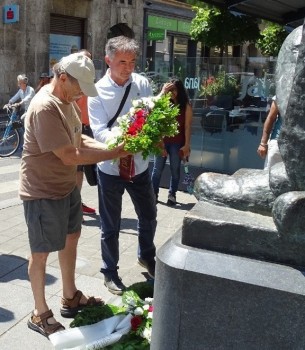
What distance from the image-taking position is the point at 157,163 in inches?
272

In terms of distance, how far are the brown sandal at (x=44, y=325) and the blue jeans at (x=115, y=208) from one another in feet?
2.41

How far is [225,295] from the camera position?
7.45 feet

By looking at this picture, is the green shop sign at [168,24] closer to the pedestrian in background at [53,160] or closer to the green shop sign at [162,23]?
the green shop sign at [162,23]

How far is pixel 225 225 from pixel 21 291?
214cm

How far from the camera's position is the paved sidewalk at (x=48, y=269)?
340cm

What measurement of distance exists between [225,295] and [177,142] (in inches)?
183

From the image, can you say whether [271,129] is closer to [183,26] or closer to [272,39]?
[272,39]

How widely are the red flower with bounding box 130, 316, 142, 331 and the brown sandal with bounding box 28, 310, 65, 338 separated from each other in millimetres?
460

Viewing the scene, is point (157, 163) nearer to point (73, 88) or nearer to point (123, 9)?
point (73, 88)

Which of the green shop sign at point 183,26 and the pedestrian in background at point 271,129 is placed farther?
the green shop sign at point 183,26

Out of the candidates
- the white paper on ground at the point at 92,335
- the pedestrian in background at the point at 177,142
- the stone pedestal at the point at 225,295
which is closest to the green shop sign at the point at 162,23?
the pedestrian in background at the point at 177,142

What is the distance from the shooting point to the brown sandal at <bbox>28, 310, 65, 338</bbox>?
10.9 feet

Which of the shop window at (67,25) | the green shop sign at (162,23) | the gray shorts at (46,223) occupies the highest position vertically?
the green shop sign at (162,23)

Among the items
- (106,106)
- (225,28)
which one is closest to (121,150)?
(106,106)
